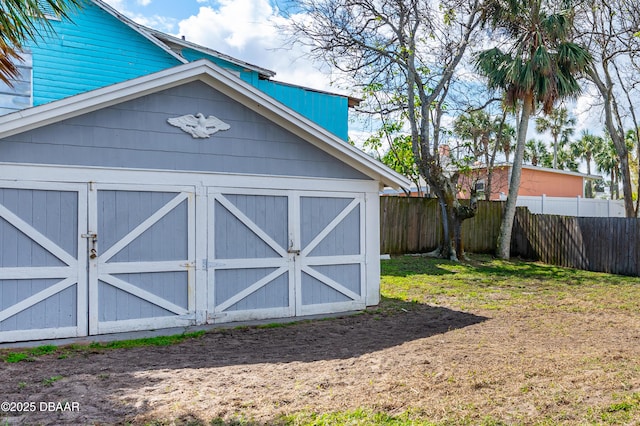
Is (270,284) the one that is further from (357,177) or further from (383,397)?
(383,397)

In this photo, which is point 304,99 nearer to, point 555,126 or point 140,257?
point 140,257

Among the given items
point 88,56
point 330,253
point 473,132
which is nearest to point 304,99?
point 88,56

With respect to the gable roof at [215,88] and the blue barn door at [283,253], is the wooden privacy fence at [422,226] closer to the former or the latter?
the gable roof at [215,88]

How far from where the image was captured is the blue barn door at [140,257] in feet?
21.8

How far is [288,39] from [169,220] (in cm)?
1001

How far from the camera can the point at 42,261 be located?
6.37 metres

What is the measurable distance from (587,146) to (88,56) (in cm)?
4474

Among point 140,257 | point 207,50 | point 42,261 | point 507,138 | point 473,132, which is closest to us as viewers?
point 42,261

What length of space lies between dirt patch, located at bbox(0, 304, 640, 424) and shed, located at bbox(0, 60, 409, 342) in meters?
0.87

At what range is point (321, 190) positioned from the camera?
321 inches

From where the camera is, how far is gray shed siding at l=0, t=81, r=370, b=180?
21.1 ft

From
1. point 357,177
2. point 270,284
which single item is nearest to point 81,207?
point 270,284

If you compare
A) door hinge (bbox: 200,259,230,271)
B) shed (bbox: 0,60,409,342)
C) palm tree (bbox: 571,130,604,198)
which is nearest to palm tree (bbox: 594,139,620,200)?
palm tree (bbox: 571,130,604,198)

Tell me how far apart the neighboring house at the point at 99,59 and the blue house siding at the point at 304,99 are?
2 centimetres
